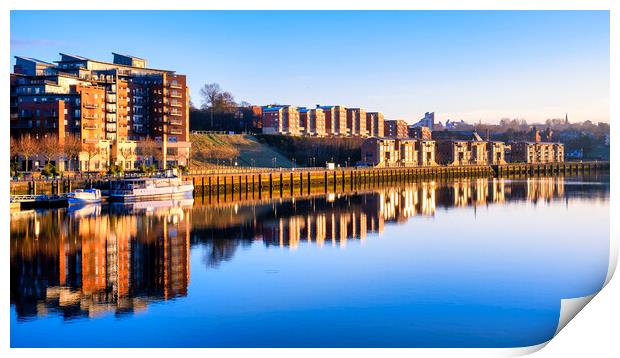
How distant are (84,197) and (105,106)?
20.0 metres

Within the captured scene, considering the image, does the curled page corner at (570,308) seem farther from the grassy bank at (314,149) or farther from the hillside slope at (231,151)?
the grassy bank at (314,149)

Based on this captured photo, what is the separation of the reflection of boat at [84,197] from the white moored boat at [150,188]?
5.53 feet

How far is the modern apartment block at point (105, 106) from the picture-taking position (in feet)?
150

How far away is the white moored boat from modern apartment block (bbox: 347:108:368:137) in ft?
200

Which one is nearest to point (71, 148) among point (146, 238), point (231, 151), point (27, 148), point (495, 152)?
point (27, 148)

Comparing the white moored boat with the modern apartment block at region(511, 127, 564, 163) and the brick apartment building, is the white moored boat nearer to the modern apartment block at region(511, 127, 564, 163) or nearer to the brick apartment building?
the brick apartment building

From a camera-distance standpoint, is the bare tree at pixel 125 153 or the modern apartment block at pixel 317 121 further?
the modern apartment block at pixel 317 121

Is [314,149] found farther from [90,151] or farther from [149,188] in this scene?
[149,188]

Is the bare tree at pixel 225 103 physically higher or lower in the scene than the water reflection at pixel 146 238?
higher

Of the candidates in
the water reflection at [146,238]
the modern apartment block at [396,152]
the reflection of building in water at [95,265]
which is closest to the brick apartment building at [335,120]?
the modern apartment block at [396,152]

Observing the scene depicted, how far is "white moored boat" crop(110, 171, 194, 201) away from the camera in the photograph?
34312mm

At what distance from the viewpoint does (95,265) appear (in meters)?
18.0

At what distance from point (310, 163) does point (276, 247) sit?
159 feet
